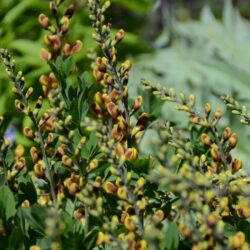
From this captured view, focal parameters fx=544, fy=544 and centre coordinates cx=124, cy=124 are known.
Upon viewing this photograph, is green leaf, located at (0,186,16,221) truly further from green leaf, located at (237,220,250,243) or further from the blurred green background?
the blurred green background

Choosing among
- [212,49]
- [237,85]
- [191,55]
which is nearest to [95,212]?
[237,85]

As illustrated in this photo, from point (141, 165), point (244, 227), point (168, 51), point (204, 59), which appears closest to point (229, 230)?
point (244, 227)

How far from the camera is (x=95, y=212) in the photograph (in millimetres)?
494

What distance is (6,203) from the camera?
587mm

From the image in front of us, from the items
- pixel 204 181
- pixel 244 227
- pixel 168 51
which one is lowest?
pixel 168 51

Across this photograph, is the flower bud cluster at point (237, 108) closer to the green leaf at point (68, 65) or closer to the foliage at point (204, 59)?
the green leaf at point (68, 65)

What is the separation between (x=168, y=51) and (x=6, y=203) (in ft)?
7.55

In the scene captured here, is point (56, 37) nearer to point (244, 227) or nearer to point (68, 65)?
point (68, 65)

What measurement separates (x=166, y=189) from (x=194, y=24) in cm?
247

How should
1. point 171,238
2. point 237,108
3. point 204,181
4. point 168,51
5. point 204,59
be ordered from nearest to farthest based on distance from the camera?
1. point 204,181
2. point 171,238
3. point 237,108
4. point 204,59
5. point 168,51

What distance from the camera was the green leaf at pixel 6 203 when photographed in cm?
58

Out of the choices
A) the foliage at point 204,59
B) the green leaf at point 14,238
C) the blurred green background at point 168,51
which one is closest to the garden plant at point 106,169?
the green leaf at point 14,238

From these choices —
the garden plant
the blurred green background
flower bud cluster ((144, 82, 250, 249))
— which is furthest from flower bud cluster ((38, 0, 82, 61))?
the blurred green background

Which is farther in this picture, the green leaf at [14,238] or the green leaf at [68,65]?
the green leaf at [68,65]
